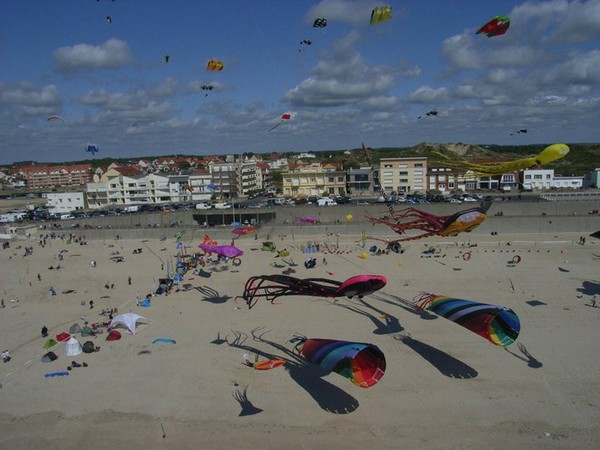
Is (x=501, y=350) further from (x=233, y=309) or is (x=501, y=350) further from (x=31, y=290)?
(x=31, y=290)

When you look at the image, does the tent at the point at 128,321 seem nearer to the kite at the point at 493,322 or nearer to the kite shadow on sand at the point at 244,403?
the kite shadow on sand at the point at 244,403

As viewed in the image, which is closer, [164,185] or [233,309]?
[233,309]

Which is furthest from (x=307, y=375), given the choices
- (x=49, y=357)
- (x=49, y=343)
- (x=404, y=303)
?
(x=49, y=343)

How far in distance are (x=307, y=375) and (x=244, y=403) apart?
1.80 metres

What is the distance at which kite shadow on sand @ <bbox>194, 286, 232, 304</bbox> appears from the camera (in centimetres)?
1756

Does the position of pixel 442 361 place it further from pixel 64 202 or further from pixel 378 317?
pixel 64 202

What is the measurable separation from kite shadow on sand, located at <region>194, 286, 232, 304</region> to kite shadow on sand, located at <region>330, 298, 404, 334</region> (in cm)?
429

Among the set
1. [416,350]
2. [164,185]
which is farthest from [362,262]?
[164,185]

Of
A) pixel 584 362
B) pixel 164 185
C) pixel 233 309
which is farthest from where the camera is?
pixel 164 185

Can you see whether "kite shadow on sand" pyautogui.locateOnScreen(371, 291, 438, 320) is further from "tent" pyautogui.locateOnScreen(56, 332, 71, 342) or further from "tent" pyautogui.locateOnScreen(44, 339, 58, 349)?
"tent" pyautogui.locateOnScreen(44, 339, 58, 349)

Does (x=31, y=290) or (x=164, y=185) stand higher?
(x=164, y=185)

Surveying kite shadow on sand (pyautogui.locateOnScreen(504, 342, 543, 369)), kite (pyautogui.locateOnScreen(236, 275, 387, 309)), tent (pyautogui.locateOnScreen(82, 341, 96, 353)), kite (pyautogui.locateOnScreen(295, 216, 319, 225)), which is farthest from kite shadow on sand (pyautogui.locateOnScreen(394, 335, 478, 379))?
kite (pyautogui.locateOnScreen(295, 216, 319, 225))

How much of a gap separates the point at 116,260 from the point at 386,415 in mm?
19571

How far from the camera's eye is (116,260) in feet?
82.2
